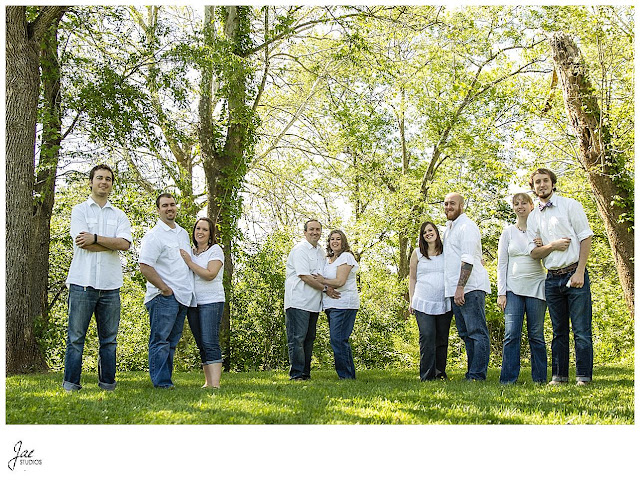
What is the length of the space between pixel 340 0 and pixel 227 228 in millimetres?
4741

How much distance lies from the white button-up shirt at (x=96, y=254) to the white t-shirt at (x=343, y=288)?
95.4 inches

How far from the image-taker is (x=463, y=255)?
20.2 feet

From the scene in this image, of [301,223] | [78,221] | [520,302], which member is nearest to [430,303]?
[520,302]

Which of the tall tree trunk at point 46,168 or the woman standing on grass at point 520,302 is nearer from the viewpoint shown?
the woman standing on grass at point 520,302

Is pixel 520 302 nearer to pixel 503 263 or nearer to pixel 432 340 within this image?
pixel 503 263

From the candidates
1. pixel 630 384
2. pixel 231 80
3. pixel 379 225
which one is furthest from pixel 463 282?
pixel 379 225

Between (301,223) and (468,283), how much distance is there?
8.45m

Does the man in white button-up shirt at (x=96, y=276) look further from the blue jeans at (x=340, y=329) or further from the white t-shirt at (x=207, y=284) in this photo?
the blue jeans at (x=340, y=329)

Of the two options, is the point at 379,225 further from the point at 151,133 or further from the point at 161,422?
the point at 161,422

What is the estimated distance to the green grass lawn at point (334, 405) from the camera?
416 centimetres

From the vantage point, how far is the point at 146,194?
9.70 meters

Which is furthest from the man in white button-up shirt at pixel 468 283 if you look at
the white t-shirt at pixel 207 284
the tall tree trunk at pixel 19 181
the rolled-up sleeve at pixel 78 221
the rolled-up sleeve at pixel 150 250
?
the tall tree trunk at pixel 19 181

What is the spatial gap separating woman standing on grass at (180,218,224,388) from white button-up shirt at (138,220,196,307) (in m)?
0.15

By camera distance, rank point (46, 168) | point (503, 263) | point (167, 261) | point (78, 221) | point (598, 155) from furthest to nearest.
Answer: point (598, 155), point (46, 168), point (503, 263), point (167, 261), point (78, 221)
